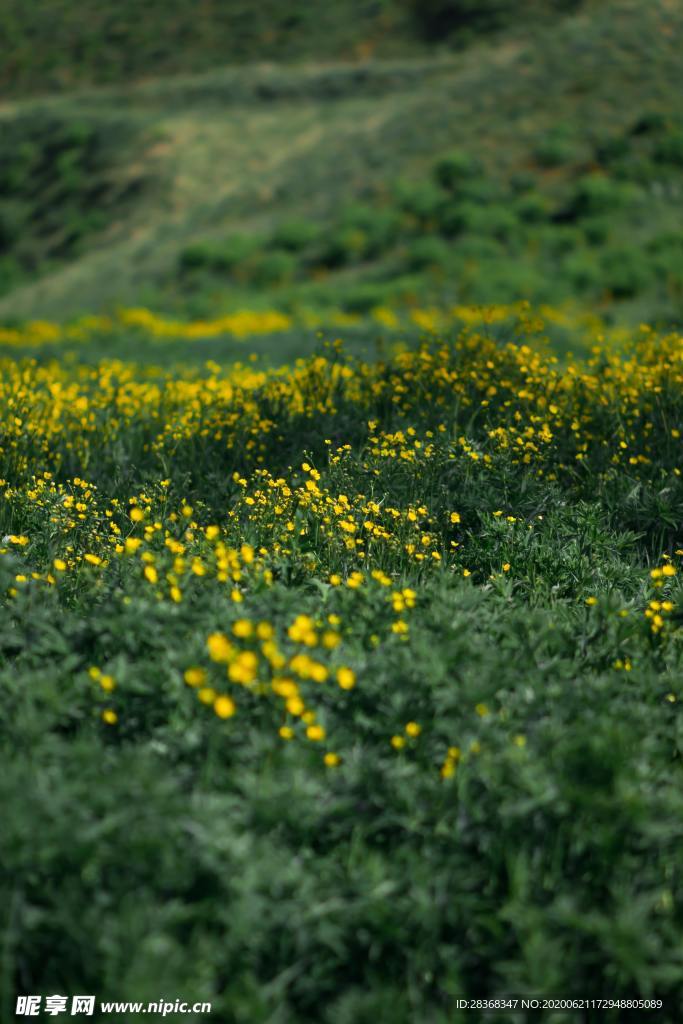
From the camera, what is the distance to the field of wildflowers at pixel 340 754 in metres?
2.56

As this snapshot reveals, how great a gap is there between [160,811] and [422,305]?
59.1 ft

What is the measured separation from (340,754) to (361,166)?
28.7 meters

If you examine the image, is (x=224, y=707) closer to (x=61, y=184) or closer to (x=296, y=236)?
(x=296, y=236)

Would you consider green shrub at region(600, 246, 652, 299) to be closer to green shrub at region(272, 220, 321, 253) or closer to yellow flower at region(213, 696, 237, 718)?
green shrub at region(272, 220, 321, 253)

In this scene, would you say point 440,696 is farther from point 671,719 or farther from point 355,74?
point 355,74

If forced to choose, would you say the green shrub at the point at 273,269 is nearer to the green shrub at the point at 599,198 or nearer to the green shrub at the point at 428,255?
the green shrub at the point at 428,255

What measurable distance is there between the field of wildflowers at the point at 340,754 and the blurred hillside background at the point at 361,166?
1280cm

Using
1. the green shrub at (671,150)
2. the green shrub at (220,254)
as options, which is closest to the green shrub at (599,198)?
the green shrub at (671,150)

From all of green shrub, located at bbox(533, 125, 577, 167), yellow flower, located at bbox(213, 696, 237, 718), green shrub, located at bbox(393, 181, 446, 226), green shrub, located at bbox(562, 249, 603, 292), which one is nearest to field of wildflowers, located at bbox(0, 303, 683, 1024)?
yellow flower, located at bbox(213, 696, 237, 718)

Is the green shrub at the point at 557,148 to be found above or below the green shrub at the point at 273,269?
above

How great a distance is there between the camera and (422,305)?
19828 mm

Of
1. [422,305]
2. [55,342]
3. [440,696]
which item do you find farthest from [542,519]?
[422,305]

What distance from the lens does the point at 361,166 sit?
29.5 meters

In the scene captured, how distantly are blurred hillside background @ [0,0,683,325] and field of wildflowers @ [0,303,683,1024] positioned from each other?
12.8m
